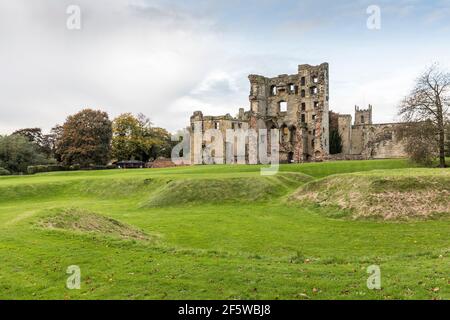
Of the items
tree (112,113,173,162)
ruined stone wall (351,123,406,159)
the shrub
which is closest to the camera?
the shrub

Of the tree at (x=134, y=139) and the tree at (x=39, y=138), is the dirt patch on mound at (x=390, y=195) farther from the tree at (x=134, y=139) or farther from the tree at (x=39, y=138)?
the tree at (x=39, y=138)

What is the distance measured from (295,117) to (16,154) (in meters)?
55.5

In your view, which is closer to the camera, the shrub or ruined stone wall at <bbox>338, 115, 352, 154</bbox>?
the shrub

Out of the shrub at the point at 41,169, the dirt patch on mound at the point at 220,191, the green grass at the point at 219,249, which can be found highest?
the shrub at the point at 41,169

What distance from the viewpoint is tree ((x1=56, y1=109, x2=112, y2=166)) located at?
301ft

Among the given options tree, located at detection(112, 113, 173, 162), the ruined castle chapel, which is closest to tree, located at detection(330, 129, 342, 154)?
the ruined castle chapel

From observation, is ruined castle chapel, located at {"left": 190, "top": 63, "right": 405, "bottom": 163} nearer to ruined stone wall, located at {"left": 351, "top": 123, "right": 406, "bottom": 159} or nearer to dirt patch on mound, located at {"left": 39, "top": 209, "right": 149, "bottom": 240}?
ruined stone wall, located at {"left": 351, "top": 123, "right": 406, "bottom": 159}

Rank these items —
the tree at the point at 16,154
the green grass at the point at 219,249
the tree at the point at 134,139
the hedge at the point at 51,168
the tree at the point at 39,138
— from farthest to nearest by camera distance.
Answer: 1. the tree at the point at 39,138
2. the tree at the point at 134,139
3. the tree at the point at 16,154
4. the hedge at the point at 51,168
5. the green grass at the point at 219,249

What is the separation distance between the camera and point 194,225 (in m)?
27.4

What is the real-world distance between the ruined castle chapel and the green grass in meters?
42.7

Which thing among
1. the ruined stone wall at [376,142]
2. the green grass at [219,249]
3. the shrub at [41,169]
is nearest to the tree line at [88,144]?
the shrub at [41,169]

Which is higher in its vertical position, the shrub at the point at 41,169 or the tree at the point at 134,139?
the tree at the point at 134,139

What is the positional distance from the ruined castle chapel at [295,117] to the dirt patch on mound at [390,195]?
47929 mm

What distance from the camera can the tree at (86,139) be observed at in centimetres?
9188
